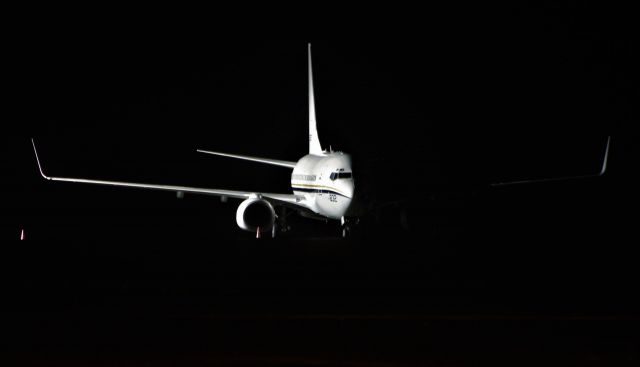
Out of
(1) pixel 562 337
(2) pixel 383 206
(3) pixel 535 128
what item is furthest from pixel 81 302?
(3) pixel 535 128

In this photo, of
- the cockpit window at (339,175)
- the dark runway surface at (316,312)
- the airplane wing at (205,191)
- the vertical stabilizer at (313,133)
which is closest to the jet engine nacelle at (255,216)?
the airplane wing at (205,191)

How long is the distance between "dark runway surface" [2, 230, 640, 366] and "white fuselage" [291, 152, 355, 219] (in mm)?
10638

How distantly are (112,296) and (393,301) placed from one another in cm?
400

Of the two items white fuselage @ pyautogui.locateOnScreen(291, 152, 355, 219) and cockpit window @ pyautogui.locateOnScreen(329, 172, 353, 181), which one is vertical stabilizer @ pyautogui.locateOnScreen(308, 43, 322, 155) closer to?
white fuselage @ pyautogui.locateOnScreen(291, 152, 355, 219)

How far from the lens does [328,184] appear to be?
31969 mm

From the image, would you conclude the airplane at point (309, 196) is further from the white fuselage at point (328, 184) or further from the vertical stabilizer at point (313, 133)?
the vertical stabilizer at point (313, 133)

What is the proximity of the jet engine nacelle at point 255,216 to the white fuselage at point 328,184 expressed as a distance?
205 cm

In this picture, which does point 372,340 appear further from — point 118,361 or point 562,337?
point 118,361

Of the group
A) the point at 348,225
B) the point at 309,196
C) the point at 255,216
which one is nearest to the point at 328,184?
the point at 348,225

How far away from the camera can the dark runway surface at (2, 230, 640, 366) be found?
8766mm

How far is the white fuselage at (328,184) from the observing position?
3109cm

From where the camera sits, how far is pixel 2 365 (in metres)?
8.16

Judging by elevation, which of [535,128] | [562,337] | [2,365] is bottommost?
[2,365]

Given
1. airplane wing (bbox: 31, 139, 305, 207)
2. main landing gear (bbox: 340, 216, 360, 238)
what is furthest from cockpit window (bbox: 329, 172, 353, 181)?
airplane wing (bbox: 31, 139, 305, 207)
